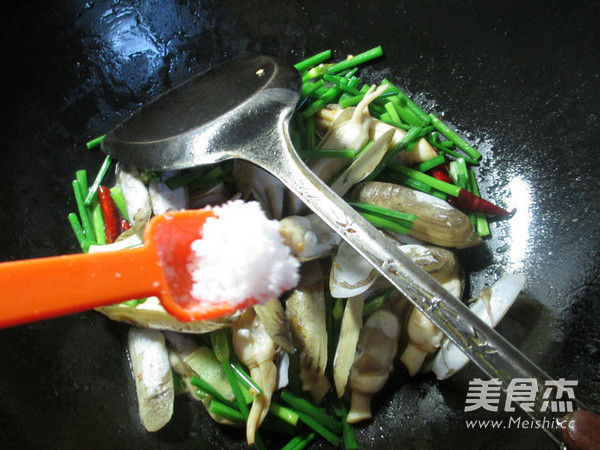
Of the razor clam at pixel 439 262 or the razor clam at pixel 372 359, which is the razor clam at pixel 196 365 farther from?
the razor clam at pixel 439 262

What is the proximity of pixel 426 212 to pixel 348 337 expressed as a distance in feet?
1.59

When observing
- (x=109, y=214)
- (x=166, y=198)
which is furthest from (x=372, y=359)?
(x=109, y=214)

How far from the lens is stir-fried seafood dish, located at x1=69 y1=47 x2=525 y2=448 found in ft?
4.73

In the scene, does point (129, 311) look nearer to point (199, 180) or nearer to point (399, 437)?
point (199, 180)

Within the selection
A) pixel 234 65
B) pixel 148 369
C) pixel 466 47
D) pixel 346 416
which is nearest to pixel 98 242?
pixel 148 369

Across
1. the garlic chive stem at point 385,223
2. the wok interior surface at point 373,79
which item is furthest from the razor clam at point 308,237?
the wok interior surface at point 373,79

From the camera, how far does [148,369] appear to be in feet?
4.99

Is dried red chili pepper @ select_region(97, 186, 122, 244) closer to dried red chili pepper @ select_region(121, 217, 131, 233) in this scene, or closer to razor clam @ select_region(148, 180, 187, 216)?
dried red chili pepper @ select_region(121, 217, 131, 233)

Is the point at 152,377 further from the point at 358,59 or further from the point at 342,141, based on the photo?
the point at 358,59

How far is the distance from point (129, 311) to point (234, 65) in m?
0.94

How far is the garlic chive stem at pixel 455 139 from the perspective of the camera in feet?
5.67

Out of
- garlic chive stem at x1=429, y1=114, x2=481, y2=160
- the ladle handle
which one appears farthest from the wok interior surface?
the ladle handle

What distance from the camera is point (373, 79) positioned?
1921 millimetres

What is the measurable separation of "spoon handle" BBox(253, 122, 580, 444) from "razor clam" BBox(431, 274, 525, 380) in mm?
400
